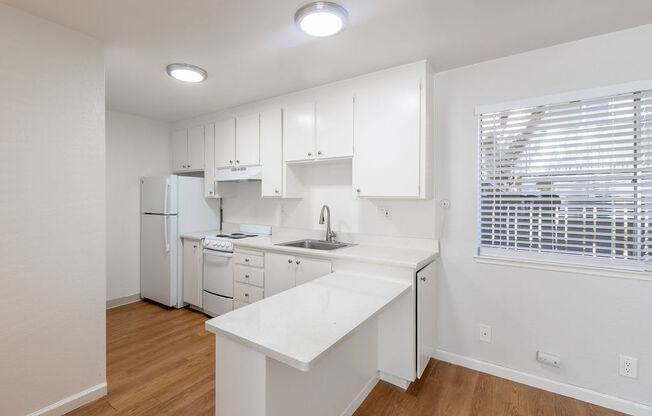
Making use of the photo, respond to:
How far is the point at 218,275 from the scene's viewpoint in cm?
333

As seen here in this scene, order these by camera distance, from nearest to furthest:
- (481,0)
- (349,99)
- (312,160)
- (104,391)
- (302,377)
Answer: (302,377) < (481,0) < (104,391) < (349,99) < (312,160)

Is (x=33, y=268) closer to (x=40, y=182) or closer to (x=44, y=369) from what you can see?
(x=40, y=182)

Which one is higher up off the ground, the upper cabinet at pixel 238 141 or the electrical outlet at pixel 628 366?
the upper cabinet at pixel 238 141

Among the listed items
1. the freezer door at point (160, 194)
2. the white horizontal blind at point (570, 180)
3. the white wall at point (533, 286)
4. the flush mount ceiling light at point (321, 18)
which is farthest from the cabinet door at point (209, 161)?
the white horizontal blind at point (570, 180)

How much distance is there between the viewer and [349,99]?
8.58 feet

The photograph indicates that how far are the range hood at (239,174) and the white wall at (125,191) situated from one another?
4.01ft

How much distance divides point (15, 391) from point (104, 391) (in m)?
0.50

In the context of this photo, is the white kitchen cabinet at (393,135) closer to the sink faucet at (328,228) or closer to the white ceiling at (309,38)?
the white ceiling at (309,38)

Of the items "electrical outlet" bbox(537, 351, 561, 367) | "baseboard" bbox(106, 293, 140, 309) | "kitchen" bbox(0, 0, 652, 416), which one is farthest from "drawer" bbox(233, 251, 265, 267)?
"electrical outlet" bbox(537, 351, 561, 367)

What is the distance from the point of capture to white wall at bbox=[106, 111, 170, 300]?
12.3ft

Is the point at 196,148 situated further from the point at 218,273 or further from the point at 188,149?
the point at 218,273

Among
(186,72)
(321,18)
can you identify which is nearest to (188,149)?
(186,72)

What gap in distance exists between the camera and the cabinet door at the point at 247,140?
3.32 m

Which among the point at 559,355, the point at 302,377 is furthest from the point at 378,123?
the point at 559,355
